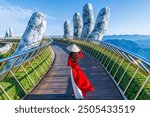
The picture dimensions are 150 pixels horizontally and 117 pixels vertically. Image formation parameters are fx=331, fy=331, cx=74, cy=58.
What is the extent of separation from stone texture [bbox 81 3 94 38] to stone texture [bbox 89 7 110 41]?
457cm

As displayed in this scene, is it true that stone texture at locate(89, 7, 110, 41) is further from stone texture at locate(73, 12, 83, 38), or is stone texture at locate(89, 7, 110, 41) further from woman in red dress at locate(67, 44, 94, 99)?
woman in red dress at locate(67, 44, 94, 99)

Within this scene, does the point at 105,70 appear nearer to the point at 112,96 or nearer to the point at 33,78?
the point at 33,78

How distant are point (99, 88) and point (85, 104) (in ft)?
10.9

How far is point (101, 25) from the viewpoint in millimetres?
42969

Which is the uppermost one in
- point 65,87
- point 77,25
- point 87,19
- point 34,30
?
point 65,87

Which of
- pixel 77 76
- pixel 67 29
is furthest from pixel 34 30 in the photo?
pixel 67 29

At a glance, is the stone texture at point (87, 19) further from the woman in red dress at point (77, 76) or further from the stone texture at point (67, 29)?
the woman in red dress at point (77, 76)

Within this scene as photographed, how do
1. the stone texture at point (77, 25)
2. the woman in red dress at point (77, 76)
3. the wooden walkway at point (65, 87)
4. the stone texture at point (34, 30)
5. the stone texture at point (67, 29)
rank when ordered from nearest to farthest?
the woman in red dress at point (77, 76) → the wooden walkway at point (65, 87) → the stone texture at point (34, 30) → the stone texture at point (77, 25) → the stone texture at point (67, 29)

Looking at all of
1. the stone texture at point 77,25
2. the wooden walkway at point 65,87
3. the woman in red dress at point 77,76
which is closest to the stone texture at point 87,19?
the stone texture at point 77,25

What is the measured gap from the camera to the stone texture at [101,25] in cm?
4259

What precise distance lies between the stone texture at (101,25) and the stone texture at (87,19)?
4572mm

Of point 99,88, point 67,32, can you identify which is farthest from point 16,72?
point 67,32

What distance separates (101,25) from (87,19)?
641 centimetres

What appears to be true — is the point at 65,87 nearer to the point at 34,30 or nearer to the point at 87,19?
the point at 34,30
